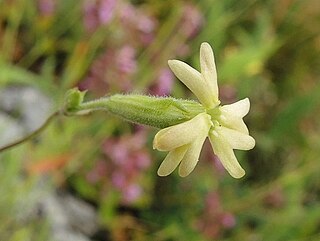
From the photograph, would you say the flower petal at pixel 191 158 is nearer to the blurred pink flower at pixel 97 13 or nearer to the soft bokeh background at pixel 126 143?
the soft bokeh background at pixel 126 143

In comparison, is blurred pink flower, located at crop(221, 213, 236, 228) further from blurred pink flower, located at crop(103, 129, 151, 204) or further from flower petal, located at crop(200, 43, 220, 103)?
flower petal, located at crop(200, 43, 220, 103)

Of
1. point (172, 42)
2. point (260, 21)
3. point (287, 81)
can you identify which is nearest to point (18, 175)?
point (172, 42)

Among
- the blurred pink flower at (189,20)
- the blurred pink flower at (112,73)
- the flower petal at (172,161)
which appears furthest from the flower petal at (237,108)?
the blurred pink flower at (189,20)

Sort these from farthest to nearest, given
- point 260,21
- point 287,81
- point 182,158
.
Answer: point 287,81 < point 260,21 < point 182,158

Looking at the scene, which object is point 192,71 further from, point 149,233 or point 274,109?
point 274,109

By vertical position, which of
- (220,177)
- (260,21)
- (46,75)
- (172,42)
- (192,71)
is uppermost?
(260,21)

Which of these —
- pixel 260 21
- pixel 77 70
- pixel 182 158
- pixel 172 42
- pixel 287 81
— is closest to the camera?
pixel 182 158

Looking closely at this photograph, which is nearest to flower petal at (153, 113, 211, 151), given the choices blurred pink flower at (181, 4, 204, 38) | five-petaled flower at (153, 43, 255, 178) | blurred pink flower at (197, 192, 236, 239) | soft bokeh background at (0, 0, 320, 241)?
five-petaled flower at (153, 43, 255, 178)
